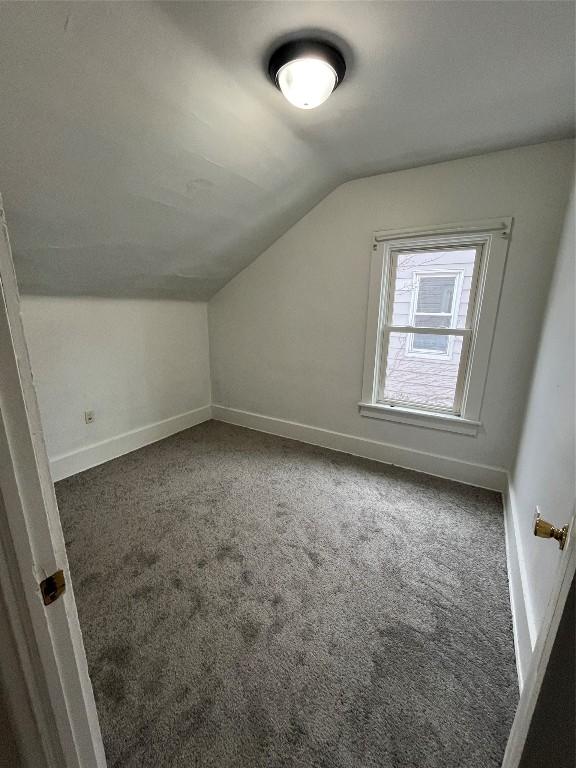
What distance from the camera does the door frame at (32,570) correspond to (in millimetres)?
430

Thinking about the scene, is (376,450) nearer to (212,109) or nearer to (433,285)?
(433,285)

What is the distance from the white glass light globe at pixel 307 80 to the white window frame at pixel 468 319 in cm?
120

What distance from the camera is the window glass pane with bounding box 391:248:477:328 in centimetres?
233

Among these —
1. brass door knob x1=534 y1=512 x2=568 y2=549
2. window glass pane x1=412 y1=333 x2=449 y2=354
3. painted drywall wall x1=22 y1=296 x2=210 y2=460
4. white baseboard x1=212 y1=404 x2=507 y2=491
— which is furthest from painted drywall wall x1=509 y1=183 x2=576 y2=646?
painted drywall wall x1=22 y1=296 x2=210 y2=460

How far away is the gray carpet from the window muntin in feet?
2.44

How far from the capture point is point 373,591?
148cm

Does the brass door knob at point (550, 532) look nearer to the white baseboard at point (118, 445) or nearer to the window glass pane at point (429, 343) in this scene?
the window glass pane at point (429, 343)

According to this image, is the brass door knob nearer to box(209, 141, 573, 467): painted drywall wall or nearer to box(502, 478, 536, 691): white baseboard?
box(502, 478, 536, 691): white baseboard

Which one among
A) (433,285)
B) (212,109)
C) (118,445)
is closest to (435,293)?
(433,285)

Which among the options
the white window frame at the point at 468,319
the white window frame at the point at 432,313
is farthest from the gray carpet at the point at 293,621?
the white window frame at the point at 432,313

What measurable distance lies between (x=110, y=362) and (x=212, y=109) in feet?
6.53

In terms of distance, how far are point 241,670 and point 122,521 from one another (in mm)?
1174

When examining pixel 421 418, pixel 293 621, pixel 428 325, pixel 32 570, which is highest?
pixel 428 325

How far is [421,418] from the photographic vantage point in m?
2.45
